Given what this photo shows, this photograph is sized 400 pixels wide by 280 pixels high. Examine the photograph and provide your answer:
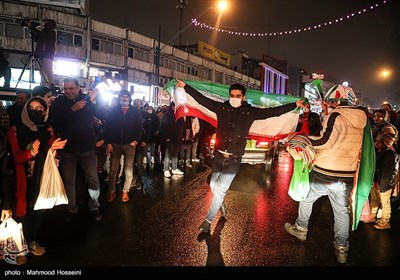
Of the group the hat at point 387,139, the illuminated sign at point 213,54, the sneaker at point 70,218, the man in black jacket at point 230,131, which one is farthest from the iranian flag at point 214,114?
the illuminated sign at point 213,54

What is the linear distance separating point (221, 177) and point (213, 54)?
Result: 48126 millimetres

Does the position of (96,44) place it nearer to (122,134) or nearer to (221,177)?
(122,134)

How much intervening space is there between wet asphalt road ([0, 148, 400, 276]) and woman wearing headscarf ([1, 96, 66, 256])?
1.46 feet

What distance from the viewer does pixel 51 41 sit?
27.8 ft

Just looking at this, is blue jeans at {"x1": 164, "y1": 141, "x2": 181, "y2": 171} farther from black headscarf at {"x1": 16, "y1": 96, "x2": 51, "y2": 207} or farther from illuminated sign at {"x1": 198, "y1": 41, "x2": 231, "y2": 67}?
illuminated sign at {"x1": 198, "y1": 41, "x2": 231, "y2": 67}

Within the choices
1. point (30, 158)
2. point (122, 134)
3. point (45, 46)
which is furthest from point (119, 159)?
point (45, 46)

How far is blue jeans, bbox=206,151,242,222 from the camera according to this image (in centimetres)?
450

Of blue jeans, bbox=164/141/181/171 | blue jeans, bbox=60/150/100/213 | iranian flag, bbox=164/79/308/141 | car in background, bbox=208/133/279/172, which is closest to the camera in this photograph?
blue jeans, bbox=60/150/100/213

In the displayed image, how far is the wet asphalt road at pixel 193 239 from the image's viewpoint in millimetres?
3682

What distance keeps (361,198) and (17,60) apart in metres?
30.2

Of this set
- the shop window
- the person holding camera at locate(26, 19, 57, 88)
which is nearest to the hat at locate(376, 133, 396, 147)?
the person holding camera at locate(26, 19, 57, 88)

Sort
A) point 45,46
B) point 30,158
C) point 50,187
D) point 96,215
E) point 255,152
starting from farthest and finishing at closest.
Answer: point 255,152
point 45,46
point 96,215
point 50,187
point 30,158

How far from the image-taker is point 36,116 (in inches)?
146

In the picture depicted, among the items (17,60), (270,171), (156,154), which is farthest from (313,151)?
(17,60)
